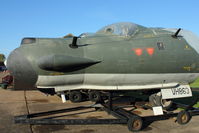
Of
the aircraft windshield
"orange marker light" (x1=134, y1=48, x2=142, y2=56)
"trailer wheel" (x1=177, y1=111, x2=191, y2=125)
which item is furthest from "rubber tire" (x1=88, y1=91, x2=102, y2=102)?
"trailer wheel" (x1=177, y1=111, x2=191, y2=125)

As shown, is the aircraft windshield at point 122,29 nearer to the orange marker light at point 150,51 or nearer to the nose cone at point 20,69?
the orange marker light at point 150,51

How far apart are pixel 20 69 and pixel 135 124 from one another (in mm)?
3272

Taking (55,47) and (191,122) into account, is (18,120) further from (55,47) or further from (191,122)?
(191,122)

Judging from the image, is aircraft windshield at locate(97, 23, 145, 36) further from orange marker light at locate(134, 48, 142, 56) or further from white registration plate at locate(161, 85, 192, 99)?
white registration plate at locate(161, 85, 192, 99)

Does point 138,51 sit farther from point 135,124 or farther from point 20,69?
point 20,69

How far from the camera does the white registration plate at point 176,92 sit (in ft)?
20.3

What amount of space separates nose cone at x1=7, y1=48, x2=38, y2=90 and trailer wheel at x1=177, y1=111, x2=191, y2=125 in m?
4.34

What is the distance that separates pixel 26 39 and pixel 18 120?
2.12 meters

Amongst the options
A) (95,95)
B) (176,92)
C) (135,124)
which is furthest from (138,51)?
(95,95)

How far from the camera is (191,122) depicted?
21.7ft

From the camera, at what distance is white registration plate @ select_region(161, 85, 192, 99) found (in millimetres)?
6188

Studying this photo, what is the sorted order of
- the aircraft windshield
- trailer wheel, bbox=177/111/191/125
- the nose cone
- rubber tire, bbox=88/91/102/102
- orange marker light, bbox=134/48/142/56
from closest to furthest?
the nose cone < orange marker light, bbox=134/48/142/56 < the aircraft windshield < trailer wheel, bbox=177/111/191/125 < rubber tire, bbox=88/91/102/102

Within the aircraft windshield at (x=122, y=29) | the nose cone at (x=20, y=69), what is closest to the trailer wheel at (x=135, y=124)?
the aircraft windshield at (x=122, y=29)

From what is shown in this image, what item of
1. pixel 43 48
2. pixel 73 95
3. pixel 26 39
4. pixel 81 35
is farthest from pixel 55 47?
pixel 73 95
